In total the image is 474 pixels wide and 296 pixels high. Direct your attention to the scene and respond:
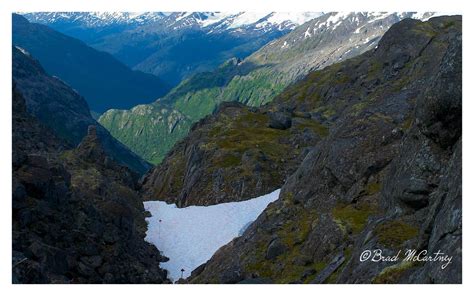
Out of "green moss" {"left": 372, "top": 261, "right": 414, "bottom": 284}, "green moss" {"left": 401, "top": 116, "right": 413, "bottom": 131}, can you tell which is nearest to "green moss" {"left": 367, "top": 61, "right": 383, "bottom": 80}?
"green moss" {"left": 401, "top": 116, "right": 413, "bottom": 131}

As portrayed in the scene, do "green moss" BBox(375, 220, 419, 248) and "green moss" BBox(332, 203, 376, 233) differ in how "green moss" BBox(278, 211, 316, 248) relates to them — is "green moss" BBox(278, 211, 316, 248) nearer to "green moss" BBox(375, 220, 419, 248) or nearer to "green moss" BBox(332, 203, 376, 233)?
"green moss" BBox(332, 203, 376, 233)

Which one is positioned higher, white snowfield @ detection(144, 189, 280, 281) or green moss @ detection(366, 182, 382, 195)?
green moss @ detection(366, 182, 382, 195)

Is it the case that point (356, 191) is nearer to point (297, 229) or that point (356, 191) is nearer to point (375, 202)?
point (375, 202)

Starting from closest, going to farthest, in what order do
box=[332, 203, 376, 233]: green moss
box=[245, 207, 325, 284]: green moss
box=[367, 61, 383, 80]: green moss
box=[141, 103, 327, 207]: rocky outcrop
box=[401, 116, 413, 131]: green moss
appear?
box=[245, 207, 325, 284]: green moss → box=[332, 203, 376, 233]: green moss → box=[401, 116, 413, 131]: green moss → box=[141, 103, 327, 207]: rocky outcrop → box=[367, 61, 383, 80]: green moss

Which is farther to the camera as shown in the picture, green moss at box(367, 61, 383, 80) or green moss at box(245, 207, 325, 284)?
green moss at box(367, 61, 383, 80)

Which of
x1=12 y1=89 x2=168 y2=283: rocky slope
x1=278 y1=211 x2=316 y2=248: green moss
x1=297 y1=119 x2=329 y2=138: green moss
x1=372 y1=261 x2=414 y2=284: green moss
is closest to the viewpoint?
x1=372 y1=261 x2=414 y2=284: green moss

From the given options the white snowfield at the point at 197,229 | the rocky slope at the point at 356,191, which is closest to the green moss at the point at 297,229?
the rocky slope at the point at 356,191

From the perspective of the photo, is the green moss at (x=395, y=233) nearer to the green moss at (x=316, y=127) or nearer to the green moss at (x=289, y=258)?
the green moss at (x=289, y=258)

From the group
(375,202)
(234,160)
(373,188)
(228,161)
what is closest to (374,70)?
(234,160)
